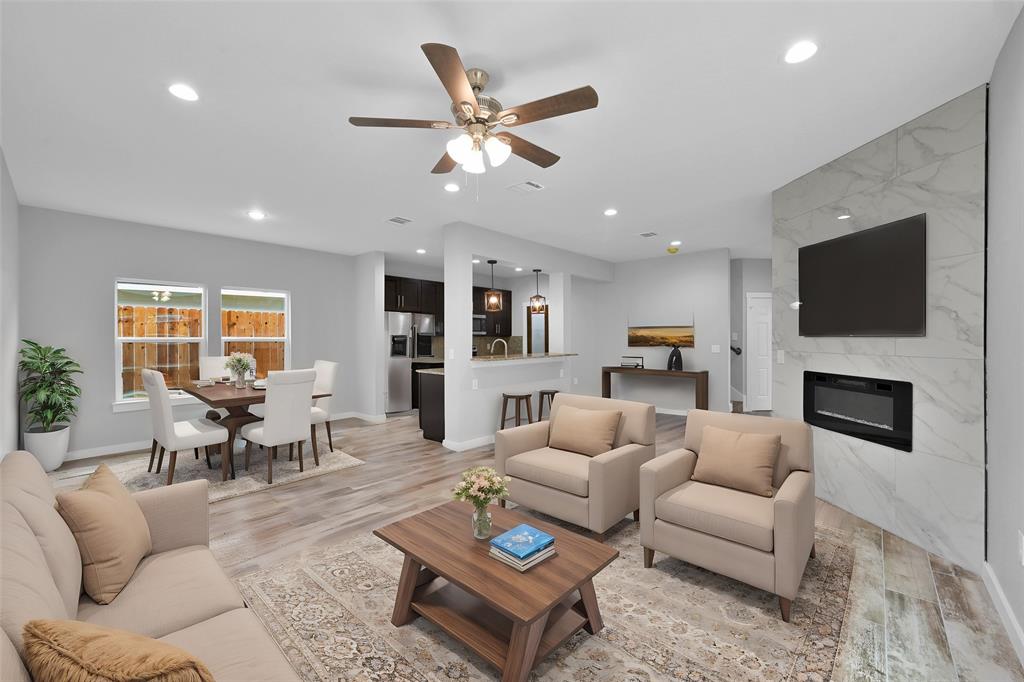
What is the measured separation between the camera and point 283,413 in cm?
409

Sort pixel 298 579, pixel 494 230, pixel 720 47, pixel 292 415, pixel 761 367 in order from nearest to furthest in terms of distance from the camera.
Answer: pixel 720 47
pixel 298 579
pixel 292 415
pixel 494 230
pixel 761 367

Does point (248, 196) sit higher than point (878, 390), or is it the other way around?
point (248, 196)

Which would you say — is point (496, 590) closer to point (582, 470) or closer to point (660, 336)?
point (582, 470)

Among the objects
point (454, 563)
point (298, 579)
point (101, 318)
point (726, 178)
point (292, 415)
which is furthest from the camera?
point (101, 318)

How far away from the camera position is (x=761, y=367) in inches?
305

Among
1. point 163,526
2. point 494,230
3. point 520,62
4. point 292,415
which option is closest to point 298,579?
point 163,526

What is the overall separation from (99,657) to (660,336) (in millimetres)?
7662

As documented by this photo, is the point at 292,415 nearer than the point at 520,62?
No

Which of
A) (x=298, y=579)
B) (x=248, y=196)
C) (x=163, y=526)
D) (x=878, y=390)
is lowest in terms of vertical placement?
(x=298, y=579)

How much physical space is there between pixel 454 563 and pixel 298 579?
46.1 inches

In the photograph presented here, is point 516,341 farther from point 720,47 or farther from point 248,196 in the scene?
point 720,47

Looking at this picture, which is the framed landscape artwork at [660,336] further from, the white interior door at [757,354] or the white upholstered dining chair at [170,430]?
the white upholstered dining chair at [170,430]

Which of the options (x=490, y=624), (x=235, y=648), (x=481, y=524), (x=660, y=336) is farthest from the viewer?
(x=660, y=336)

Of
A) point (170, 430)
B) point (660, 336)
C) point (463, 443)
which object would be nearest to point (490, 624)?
point (463, 443)
